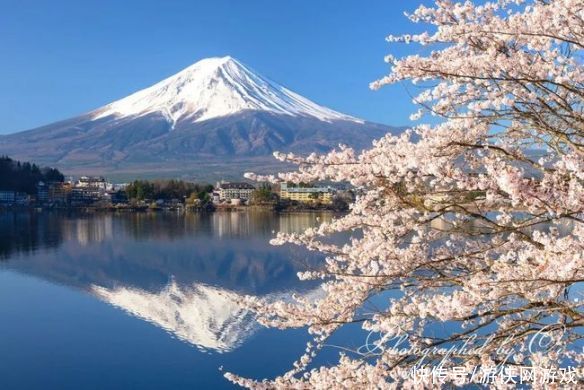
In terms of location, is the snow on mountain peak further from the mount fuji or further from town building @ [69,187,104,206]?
town building @ [69,187,104,206]

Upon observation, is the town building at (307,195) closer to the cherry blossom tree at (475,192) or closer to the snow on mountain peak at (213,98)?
the cherry blossom tree at (475,192)

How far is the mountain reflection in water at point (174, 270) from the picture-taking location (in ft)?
29.7

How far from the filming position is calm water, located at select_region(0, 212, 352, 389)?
6547mm

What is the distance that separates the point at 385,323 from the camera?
6.77 ft

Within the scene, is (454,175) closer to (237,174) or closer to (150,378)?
(150,378)

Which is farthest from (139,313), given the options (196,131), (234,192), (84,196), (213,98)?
(213,98)

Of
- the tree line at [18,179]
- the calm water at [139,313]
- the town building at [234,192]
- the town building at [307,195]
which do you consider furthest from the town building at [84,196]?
the calm water at [139,313]

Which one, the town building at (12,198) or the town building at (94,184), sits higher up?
the town building at (94,184)

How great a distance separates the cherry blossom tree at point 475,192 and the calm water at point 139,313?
0.65 metres

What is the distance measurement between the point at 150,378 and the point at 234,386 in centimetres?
90

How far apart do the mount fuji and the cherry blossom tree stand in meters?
65.7

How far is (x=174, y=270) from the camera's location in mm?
13227

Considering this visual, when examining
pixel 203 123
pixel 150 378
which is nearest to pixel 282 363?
pixel 150 378

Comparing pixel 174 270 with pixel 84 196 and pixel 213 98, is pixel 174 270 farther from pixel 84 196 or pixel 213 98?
pixel 213 98
